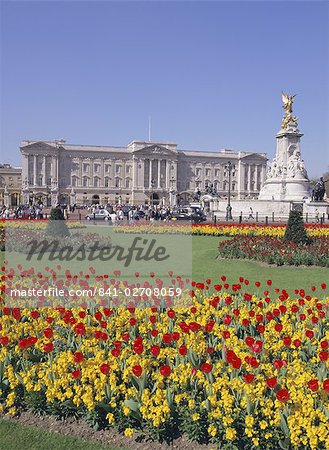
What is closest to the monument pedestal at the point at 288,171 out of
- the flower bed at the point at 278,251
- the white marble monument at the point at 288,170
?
the white marble monument at the point at 288,170

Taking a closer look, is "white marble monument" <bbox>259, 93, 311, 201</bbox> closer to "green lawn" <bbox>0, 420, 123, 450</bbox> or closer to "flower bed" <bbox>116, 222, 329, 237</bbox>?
"flower bed" <bbox>116, 222, 329, 237</bbox>

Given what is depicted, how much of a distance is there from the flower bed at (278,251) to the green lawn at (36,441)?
29.9 ft

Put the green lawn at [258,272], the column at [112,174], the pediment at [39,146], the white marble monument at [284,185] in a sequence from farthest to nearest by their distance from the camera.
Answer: the column at [112,174], the pediment at [39,146], the white marble monument at [284,185], the green lawn at [258,272]

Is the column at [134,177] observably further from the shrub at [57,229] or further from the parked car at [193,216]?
the shrub at [57,229]

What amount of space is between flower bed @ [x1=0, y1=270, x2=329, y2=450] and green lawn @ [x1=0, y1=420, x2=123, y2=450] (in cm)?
20

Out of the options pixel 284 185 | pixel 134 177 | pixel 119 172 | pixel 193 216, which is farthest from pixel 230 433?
pixel 119 172

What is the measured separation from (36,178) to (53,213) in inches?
3419

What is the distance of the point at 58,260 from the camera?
13352 mm

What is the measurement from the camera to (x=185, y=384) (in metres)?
3.91

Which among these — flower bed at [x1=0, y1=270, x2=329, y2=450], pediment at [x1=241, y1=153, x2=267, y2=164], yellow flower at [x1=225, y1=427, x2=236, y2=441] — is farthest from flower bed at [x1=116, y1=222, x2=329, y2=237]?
pediment at [x1=241, y1=153, x2=267, y2=164]

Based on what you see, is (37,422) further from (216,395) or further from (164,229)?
(164,229)

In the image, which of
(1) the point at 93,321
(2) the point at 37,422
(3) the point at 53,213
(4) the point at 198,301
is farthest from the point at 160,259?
(2) the point at 37,422

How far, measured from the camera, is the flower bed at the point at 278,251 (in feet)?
39.4

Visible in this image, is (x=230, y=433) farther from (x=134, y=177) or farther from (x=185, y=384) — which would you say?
(x=134, y=177)
